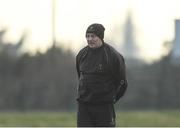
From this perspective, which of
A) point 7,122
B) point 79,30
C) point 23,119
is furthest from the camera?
point 79,30

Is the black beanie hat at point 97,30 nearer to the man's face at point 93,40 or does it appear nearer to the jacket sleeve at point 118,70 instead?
the man's face at point 93,40

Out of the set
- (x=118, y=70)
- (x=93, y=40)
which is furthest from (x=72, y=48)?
(x=93, y=40)

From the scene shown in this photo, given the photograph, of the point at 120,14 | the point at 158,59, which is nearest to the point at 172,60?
the point at 158,59

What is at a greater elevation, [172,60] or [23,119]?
[172,60]

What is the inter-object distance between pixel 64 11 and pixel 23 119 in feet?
9.86

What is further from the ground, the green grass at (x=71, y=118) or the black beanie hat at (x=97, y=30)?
the black beanie hat at (x=97, y=30)

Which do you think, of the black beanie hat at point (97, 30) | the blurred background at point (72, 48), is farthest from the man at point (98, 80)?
the blurred background at point (72, 48)

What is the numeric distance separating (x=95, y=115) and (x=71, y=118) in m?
7.89

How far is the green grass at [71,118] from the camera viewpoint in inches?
505

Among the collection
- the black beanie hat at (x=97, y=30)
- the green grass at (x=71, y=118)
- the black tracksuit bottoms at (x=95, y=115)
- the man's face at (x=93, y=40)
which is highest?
the black beanie hat at (x=97, y=30)

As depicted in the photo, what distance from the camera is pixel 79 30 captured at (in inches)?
597

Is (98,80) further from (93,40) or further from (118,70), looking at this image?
(93,40)

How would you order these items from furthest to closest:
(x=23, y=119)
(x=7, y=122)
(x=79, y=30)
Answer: (x=79, y=30), (x=23, y=119), (x=7, y=122)

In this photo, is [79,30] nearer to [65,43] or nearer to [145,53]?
→ [65,43]
